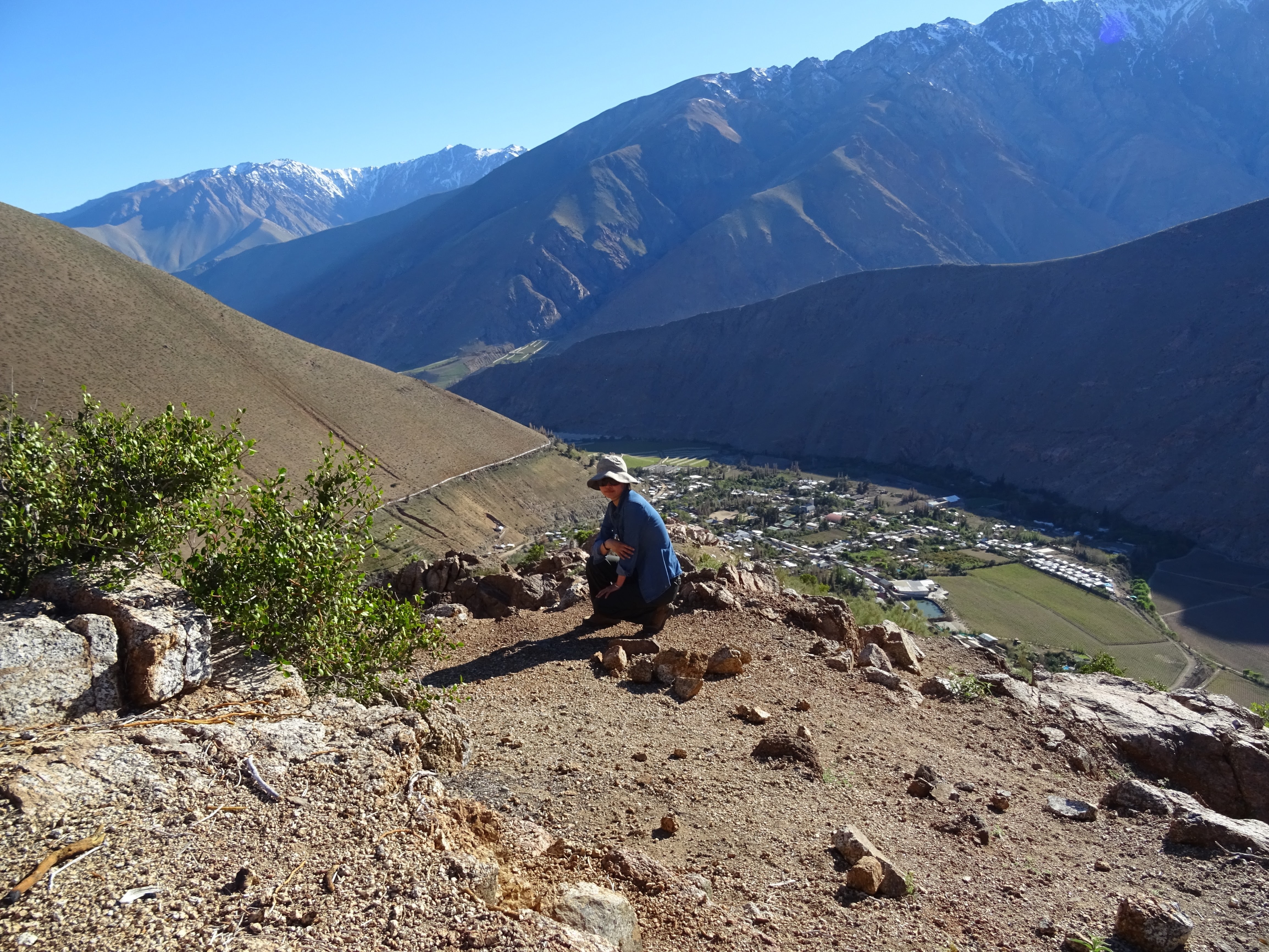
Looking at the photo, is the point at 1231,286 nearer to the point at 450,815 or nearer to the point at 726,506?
the point at 726,506

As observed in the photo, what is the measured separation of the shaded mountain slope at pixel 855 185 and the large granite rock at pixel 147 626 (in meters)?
120

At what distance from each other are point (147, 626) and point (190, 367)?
32199 mm

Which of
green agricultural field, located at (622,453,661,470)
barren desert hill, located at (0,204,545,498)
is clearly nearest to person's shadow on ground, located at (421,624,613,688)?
barren desert hill, located at (0,204,545,498)

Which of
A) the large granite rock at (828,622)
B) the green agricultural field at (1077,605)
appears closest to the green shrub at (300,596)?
the large granite rock at (828,622)

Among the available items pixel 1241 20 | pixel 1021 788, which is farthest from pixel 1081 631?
pixel 1241 20

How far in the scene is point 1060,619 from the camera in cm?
3180

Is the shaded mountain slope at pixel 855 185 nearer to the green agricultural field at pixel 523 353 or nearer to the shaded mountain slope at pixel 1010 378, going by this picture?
the green agricultural field at pixel 523 353

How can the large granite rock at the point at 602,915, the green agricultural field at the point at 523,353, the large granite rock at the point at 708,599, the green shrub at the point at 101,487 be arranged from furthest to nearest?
1. the green agricultural field at the point at 523,353
2. the large granite rock at the point at 708,599
3. the green shrub at the point at 101,487
4. the large granite rock at the point at 602,915

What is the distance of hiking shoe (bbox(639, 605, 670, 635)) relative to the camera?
7.27 m

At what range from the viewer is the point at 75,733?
10.7 feet

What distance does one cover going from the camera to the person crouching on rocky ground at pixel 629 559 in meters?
6.81

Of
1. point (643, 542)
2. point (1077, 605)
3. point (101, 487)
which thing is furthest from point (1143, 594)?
point (101, 487)

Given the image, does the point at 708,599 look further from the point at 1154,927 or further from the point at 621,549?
the point at 1154,927

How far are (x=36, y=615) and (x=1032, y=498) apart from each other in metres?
55.2
